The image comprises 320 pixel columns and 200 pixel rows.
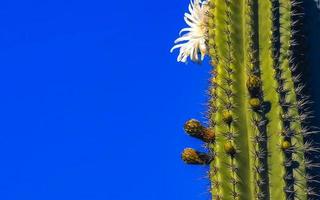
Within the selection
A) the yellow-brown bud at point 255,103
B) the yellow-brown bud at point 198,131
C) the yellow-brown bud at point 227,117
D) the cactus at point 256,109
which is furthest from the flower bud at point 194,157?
the yellow-brown bud at point 255,103

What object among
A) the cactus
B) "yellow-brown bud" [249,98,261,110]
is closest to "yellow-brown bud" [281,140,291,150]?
the cactus

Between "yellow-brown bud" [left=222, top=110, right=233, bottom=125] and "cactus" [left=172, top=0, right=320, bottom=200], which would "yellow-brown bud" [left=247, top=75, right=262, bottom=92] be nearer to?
"cactus" [left=172, top=0, right=320, bottom=200]

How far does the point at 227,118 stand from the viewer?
564cm

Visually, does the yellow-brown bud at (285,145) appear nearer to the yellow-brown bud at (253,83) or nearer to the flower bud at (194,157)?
the yellow-brown bud at (253,83)

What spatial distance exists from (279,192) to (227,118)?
1.78 ft

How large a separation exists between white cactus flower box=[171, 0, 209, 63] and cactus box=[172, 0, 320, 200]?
0.36 metres

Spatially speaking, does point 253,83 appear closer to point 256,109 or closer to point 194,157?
point 256,109

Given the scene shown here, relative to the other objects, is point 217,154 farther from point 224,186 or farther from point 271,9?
point 271,9

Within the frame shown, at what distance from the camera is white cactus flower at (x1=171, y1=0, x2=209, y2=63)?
20.8 ft

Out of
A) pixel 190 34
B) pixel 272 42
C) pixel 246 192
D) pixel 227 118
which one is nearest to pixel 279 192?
pixel 246 192

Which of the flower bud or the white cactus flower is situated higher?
the white cactus flower

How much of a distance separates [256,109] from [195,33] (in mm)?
1025

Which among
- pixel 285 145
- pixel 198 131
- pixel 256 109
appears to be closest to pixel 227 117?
pixel 256 109

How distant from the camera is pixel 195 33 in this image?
21.2 ft
